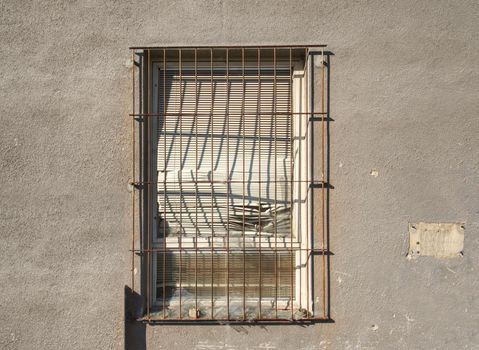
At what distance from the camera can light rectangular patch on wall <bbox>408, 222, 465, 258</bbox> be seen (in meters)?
2.29

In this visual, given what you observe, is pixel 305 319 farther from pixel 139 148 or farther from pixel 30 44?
pixel 30 44

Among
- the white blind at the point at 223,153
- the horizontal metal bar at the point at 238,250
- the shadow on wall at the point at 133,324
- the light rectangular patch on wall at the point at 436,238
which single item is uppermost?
the white blind at the point at 223,153

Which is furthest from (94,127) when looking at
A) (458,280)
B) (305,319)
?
(458,280)

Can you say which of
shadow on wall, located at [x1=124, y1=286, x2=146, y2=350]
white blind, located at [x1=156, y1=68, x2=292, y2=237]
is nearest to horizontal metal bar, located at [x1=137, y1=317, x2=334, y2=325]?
shadow on wall, located at [x1=124, y1=286, x2=146, y2=350]

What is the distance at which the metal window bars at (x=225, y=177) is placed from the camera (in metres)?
2.41

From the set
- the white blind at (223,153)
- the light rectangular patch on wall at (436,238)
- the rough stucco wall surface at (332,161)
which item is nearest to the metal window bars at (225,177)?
the white blind at (223,153)

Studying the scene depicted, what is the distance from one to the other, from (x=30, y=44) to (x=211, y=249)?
187 cm

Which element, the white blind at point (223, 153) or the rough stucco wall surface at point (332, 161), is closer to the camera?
the rough stucco wall surface at point (332, 161)

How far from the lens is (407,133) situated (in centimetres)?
231

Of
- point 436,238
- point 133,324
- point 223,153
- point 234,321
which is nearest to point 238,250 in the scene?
point 234,321

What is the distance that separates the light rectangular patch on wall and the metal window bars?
2.32 feet

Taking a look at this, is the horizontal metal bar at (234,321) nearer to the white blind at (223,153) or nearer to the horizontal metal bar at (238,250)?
the horizontal metal bar at (238,250)

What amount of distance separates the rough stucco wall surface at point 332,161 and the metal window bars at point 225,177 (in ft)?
→ 0.55

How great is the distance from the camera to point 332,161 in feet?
7.60
